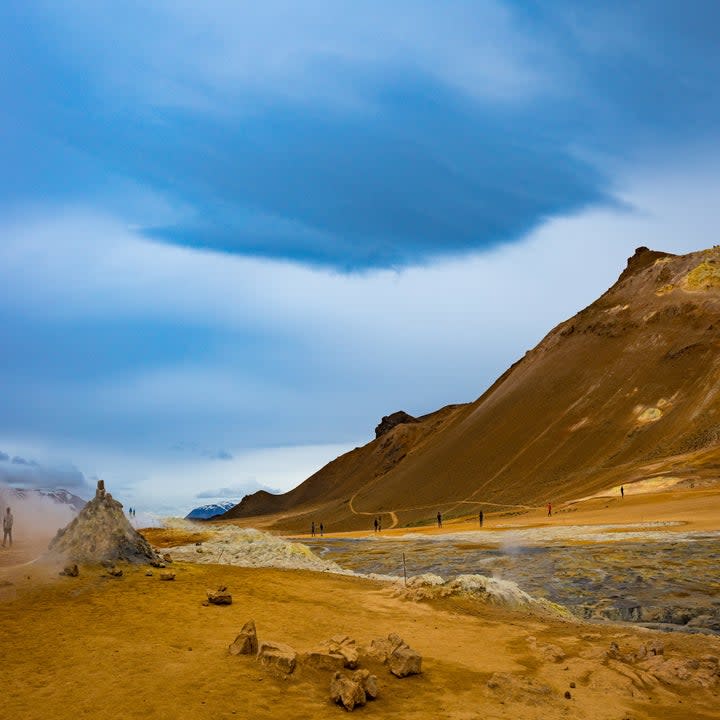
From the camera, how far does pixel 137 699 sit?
9.56 m

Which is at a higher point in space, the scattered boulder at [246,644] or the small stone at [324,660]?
the scattered boulder at [246,644]

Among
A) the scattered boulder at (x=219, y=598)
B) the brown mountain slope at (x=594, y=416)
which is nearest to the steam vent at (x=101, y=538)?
the scattered boulder at (x=219, y=598)

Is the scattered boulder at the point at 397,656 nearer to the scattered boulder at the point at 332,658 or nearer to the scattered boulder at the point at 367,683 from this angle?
the scattered boulder at the point at 332,658

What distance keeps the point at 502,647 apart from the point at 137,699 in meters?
7.15

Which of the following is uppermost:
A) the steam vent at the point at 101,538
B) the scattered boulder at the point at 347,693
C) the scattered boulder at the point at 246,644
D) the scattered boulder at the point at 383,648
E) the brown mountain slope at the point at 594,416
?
the brown mountain slope at the point at 594,416

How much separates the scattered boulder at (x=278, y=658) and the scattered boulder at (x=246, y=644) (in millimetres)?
329

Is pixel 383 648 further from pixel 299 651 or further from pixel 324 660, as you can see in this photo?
pixel 299 651

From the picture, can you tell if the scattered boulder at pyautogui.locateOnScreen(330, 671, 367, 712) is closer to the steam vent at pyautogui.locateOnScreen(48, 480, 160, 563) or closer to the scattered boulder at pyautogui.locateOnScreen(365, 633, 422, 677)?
the scattered boulder at pyautogui.locateOnScreen(365, 633, 422, 677)

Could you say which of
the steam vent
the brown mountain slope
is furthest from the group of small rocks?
the brown mountain slope

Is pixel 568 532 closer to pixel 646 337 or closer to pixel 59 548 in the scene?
pixel 59 548

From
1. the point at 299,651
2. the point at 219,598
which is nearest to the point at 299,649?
the point at 299,651

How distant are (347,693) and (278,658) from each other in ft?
5.21

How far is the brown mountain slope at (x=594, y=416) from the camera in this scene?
72.4 metres

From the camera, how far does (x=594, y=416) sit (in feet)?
285
